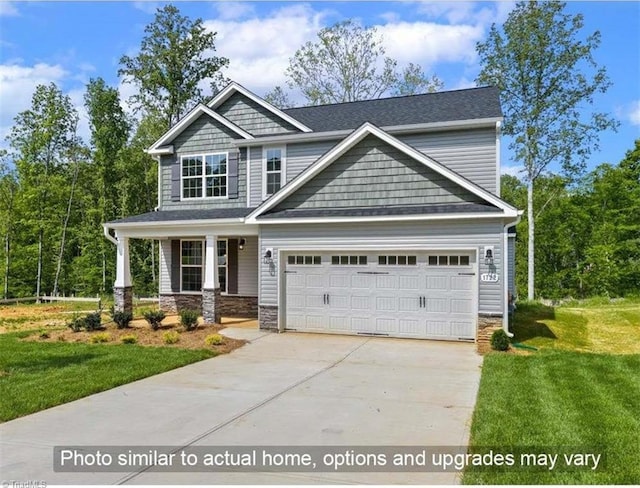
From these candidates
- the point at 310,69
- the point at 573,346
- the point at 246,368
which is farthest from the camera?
the point at 310,69

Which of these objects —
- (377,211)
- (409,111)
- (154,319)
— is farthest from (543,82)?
(154,319)

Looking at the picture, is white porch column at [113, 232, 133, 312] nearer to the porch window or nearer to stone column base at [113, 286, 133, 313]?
stone column base at [113, 286, 133, 313]

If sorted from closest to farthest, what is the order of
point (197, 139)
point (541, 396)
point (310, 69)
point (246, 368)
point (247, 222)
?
point (541, 396) → point (246, 368) → point (247, 222) → point (197, 139) → point (310, 69)

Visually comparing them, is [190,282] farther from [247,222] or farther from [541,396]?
[541,396]

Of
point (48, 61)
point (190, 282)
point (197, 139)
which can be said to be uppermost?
point (48, 61)

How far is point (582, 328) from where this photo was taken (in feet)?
48.7

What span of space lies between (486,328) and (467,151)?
5.79m

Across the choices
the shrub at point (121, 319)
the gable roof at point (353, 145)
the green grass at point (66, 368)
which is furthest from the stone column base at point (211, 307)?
the green grass at point (66, 368)

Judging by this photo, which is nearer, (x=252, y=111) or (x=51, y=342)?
(x=51, y=342)

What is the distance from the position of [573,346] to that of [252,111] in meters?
12.8

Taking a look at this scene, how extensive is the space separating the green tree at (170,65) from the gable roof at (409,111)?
1350 centimetres

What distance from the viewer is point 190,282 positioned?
17953mm

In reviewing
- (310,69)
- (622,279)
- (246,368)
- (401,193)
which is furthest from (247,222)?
(622,279)

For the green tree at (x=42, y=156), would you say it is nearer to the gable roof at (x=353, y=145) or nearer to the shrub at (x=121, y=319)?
the shrub at (x=121, y=319)
